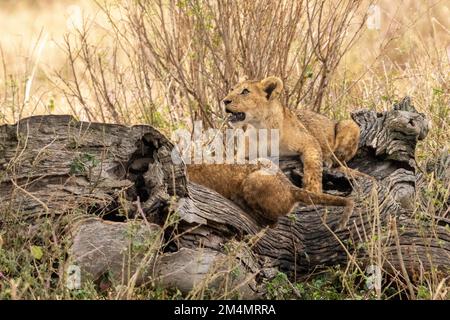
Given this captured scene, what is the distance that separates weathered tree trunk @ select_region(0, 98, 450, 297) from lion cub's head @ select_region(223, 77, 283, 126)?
54.7 inches

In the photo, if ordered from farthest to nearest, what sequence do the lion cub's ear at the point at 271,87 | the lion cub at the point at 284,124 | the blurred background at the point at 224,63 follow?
the blurred background at the point at 224,63 → the lion cub's ear at the point at 271,87 → the lion cub at the point at 284,124

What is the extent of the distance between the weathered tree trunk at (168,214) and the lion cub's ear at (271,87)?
4.67 feet

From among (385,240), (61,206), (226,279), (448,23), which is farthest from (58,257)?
(448,23)

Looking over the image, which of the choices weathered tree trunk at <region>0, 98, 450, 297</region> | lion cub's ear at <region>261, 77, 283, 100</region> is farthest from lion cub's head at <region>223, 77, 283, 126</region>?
weathered tree trunk at <region>0, 98, 450, 297</region>

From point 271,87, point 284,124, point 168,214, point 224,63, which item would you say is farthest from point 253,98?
point 168,214

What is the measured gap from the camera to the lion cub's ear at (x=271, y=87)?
8.22 m

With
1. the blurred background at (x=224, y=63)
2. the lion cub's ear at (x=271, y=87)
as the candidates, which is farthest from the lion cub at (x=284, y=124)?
the blurred background at (x=224, y=63)

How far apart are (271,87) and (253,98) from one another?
0.17 m

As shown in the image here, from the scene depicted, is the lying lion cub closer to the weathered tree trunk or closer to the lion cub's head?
the lion cub's head

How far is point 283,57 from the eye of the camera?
8820 millimetres

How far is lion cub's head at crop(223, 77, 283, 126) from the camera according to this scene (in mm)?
8211

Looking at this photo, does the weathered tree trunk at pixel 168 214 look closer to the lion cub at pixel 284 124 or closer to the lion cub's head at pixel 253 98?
the lion cub at pixel 284 124

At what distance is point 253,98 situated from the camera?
8.21m

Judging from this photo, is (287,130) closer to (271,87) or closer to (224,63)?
(271,87)
